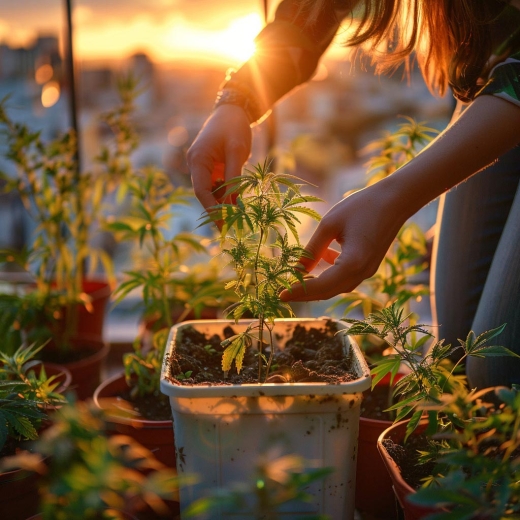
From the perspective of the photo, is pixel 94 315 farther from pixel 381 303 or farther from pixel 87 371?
pixel 381 303

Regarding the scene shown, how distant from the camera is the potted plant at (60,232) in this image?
1.49m

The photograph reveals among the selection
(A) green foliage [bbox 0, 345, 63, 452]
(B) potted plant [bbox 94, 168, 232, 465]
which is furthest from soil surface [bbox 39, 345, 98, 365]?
(A) green foliage [bbox 0, 345, 63, 452]

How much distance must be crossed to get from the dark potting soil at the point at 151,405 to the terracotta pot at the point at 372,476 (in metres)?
0.40

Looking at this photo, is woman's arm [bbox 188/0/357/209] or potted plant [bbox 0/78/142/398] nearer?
woman's arm [bbox 188/0/357/209]

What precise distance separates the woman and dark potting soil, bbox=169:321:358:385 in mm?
126

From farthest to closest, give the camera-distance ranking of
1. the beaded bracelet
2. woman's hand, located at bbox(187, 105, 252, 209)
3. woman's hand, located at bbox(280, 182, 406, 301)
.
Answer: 1. the beaded bracelet
2. woman's hand, located at bbox(187, 105, 252, 209)
3. woman's hand, located at bbox(280, 182, 406, 301)

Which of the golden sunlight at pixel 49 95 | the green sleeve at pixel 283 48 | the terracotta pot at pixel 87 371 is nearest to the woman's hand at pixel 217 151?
the green sleeve at pixel 283 48

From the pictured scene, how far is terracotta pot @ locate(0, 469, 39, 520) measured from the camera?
34.5 inches

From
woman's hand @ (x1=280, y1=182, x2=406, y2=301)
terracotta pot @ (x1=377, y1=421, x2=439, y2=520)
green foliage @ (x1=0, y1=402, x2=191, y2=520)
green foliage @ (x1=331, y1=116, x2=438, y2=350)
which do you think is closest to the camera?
green foliage @ (x1=0, y1=402, x2=191, y2=520)

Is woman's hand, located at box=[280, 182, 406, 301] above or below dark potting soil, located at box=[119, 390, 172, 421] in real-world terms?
above

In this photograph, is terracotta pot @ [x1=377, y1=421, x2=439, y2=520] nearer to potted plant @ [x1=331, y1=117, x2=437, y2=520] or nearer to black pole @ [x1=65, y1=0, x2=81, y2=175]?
potted plant @ [x1=331, y1=117, x2=437, y2=520]

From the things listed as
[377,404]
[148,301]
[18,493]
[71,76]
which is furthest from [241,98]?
[71,76]

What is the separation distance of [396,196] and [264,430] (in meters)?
0.39

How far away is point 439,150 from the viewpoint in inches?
33.8
